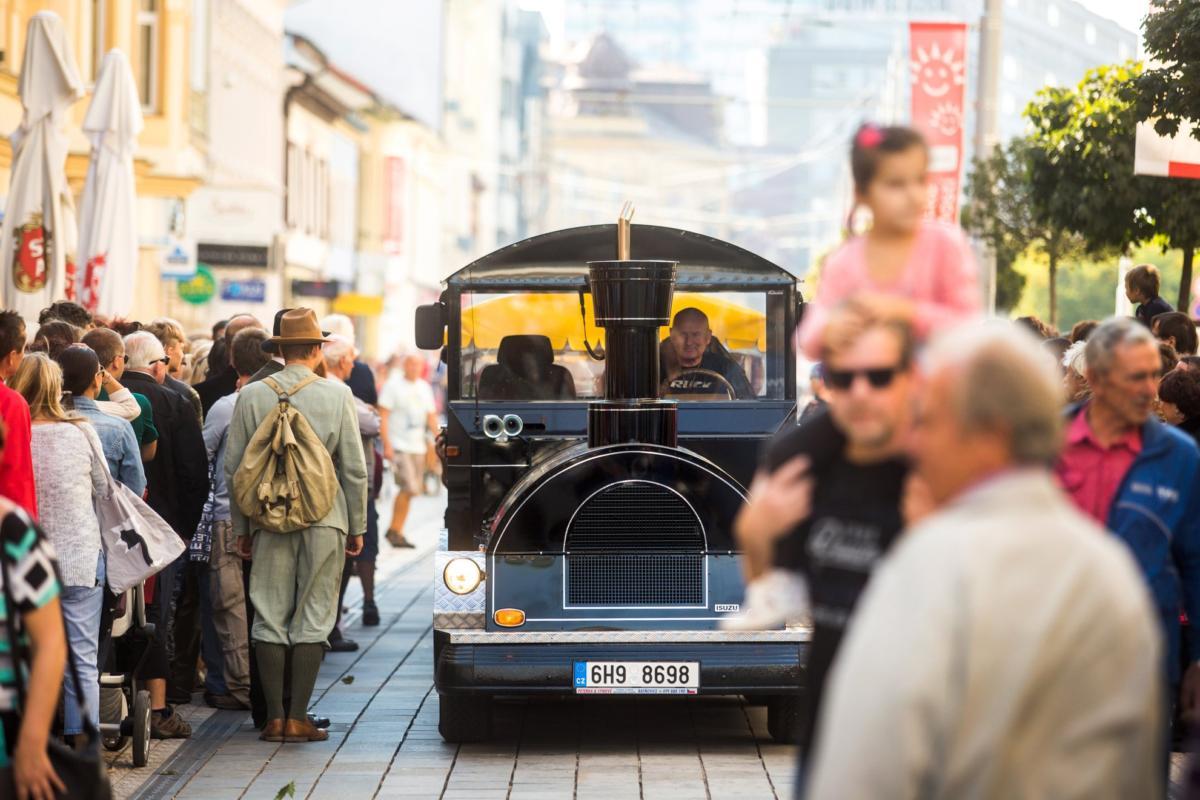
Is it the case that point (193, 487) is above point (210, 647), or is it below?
above

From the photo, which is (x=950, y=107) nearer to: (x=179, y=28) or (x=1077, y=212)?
(x=1077, y=212)

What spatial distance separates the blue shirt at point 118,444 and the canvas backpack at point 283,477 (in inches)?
36.3

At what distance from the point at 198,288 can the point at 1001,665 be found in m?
27.4

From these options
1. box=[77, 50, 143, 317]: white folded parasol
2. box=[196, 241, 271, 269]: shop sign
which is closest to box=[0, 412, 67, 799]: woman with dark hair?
box=[77, 50, 143, 317]: white folded parasol

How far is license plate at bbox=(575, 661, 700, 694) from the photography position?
31.8ft

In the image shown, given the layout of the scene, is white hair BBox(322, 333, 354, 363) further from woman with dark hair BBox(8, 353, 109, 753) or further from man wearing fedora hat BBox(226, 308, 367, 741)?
woman with dark hair BBox(8, 353, 109, 753)

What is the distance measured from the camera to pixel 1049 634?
309 centimetres

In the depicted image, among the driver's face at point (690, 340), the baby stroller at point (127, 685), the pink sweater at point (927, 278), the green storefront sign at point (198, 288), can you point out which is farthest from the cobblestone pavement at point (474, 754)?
the green storefront sign at point (198, 288)

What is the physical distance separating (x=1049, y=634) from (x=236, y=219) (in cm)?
2898

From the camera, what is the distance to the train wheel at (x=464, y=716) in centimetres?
Result: 1002

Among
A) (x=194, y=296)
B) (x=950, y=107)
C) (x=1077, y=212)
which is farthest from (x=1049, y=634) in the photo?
(x=194, y=296)

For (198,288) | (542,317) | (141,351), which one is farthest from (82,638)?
(198,288)

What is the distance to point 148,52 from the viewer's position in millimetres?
→ 29641

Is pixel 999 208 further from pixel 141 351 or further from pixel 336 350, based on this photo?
pixel 141 351
